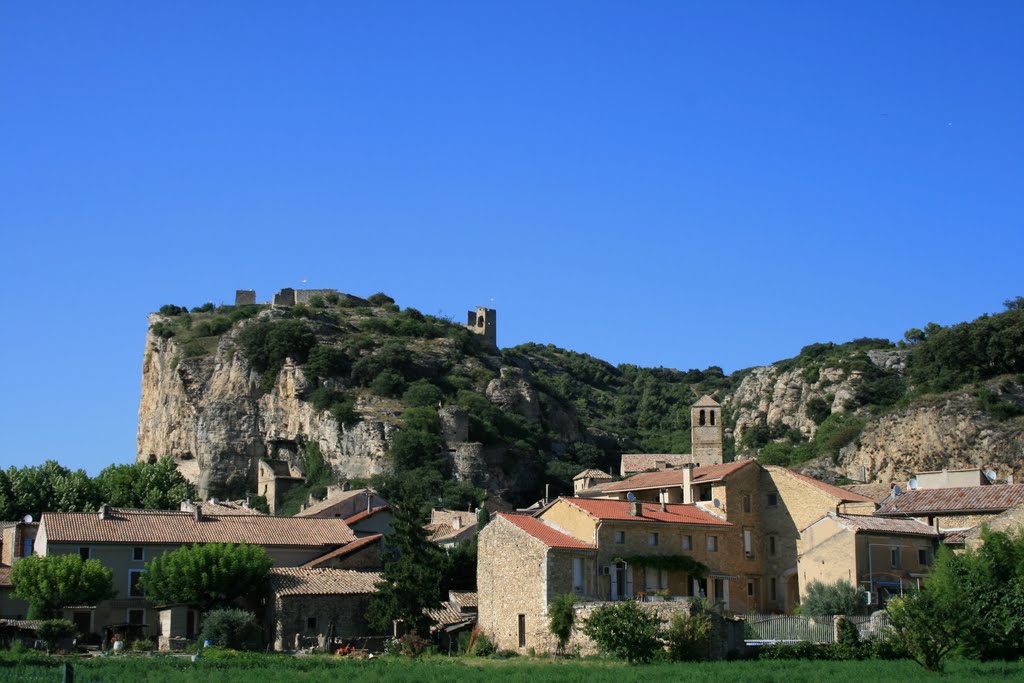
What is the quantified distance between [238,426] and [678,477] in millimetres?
63738

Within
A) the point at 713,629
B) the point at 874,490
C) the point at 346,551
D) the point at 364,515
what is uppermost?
the point at 874,490

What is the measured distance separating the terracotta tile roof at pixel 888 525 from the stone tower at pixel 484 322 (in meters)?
104

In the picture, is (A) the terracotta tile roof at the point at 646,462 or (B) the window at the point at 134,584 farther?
(A) the terracotta tile roof at the point at 646,462

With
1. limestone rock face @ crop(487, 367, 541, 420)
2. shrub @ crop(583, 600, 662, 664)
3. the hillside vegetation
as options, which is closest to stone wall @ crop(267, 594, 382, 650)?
shrub @ crop(583, 600, 662, 664)

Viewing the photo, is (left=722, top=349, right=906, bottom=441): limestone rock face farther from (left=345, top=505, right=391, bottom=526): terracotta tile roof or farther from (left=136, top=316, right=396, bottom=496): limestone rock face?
(left=345, top=505, right=391, bottom=526): terracotta tile roof

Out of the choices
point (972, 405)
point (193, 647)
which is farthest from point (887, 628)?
point (972, 405)

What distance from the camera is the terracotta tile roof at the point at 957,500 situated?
51.2 metres

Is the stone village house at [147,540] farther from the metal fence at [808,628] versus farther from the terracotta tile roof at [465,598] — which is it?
the metal fence at [808,628]

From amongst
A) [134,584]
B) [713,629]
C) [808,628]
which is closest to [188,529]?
[134,584]

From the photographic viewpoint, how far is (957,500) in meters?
53.1

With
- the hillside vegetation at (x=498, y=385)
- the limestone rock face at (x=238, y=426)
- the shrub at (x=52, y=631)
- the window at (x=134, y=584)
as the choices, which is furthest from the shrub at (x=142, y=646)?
the limestone rock face at (x=238, y=426)

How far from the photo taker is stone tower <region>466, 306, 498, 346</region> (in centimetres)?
15475

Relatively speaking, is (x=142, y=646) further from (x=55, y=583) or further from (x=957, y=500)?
(x=957, y=500)

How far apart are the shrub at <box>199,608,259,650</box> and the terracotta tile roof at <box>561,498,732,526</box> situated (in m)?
13.6
